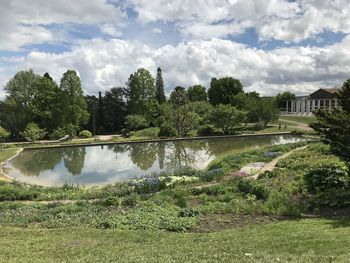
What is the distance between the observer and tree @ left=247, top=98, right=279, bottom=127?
55.3 m

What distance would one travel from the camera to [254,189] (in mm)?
12781

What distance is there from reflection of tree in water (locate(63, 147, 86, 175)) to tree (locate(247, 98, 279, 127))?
26.7m

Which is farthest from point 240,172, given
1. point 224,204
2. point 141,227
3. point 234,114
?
point 234,114

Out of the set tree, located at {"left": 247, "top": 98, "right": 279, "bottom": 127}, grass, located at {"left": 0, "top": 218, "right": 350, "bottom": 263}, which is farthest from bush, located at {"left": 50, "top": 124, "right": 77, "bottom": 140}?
grass, located at {"left": 0, "top": 218, "right": 350, "bottom": 263}

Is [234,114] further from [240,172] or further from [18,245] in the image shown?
[18,245]

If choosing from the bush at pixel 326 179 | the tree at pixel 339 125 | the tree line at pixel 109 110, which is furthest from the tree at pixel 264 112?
the tree at pixel 339 125

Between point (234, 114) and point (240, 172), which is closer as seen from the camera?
point (240, 172)

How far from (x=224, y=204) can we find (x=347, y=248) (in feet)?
17.3

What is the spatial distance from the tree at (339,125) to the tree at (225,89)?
213 ft

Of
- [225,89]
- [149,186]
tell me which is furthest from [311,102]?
[149,186]

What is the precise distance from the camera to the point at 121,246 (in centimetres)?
747

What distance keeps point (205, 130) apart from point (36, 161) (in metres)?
24.2

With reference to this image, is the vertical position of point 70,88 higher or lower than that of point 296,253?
higher

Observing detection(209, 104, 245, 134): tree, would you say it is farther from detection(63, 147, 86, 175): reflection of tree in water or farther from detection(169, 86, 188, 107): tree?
detection(63, 147, 86, 175): reflection of tree in water
